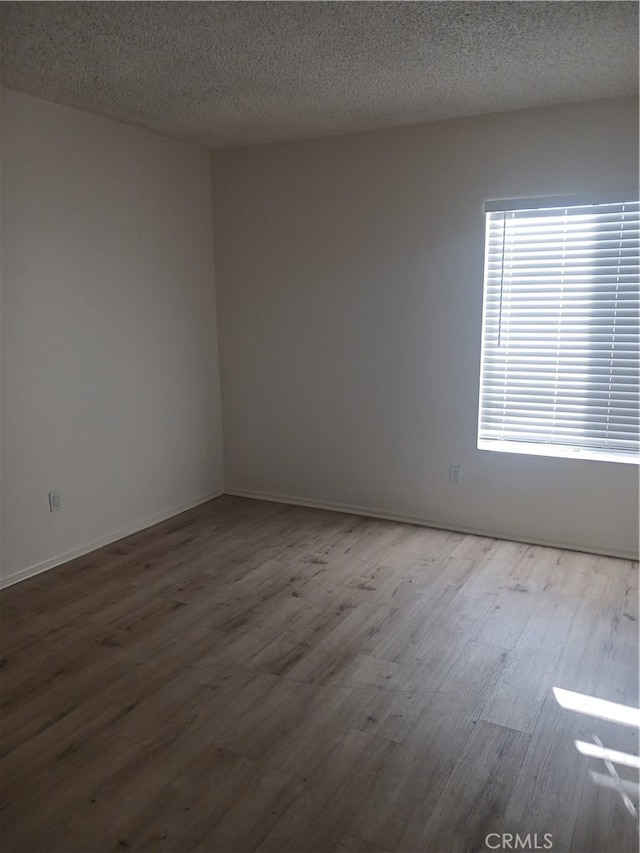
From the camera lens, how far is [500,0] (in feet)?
7.45

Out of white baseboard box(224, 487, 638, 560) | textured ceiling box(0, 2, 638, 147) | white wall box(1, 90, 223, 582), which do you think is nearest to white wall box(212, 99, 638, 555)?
white baseboard box(224, 487, 638, 560)

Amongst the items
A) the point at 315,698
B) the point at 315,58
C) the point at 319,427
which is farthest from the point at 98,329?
the point at 315,698

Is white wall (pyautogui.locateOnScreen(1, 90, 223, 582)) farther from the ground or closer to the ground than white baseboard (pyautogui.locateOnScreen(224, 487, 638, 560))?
farther from the ground

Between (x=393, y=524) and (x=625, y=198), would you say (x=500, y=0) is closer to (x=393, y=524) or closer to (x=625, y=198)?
(x=625, y=198)

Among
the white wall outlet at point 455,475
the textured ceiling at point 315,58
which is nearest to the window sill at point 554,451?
the white wall outlet at point 455,475

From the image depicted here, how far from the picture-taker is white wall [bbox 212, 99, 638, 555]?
12.1 ft

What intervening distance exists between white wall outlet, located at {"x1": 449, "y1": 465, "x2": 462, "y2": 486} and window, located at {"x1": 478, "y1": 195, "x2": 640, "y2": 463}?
0.85 ft

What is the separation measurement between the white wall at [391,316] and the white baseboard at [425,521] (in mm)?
17

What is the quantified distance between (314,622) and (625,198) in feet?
9.02

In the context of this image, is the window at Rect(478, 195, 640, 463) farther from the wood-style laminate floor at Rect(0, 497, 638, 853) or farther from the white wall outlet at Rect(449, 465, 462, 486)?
the wood-style laminate floor at Rect(0, 497, 638, 853)

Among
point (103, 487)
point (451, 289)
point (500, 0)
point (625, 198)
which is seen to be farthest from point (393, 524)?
point (500, 0)

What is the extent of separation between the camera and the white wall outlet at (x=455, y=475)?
4129mm

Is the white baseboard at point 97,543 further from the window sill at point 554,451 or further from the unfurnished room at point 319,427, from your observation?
the window sill at point 554,451

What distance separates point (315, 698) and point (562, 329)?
8.22 feet
